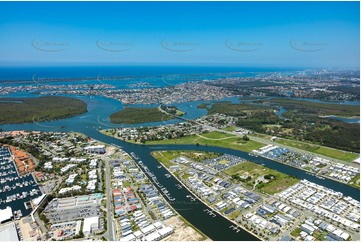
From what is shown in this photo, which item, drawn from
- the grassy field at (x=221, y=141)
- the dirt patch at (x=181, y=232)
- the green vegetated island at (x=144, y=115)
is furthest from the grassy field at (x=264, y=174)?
the green vegetated island at (x=144, y=115)

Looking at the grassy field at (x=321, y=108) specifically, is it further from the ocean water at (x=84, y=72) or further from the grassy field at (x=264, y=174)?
the ocean water at (x=84, y=72)

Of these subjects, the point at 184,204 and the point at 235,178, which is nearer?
the point at 184,204

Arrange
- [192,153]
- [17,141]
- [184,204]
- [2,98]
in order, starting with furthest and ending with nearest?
[2,98] → [17,141] → [192,153] → [184,204]

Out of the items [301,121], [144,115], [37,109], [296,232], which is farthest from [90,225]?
[37,109]

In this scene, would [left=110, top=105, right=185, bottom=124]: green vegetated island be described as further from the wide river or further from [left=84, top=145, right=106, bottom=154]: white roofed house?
[left=84, top=145, right=106, bottom=154]: white roofed house

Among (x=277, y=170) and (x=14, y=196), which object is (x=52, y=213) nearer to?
(x=14, y=196)

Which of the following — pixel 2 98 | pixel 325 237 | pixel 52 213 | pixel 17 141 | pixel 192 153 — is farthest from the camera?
pixel 2 98

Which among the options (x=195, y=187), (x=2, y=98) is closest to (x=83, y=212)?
(x=195, y=187)

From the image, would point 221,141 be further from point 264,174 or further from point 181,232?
point 181,232
